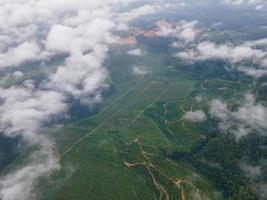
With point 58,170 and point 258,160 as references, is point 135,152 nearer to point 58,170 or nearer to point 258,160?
point 58,170

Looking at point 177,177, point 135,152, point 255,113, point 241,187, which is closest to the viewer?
point 241,187

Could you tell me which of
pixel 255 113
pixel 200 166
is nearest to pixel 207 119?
pixel 255 113

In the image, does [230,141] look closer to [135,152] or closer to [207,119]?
[207,119]

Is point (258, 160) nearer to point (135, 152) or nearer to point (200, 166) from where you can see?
point (200, 166)

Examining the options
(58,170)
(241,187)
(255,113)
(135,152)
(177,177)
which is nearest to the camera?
(241,187)

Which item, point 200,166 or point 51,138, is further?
point 51,138

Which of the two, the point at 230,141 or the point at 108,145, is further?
the point at 108,145

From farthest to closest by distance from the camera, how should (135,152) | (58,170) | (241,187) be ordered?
(135,152) < (58,170) < (241,187)

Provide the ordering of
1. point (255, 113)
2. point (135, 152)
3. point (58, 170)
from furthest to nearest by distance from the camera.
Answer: point (255, 113), point (135, 152), point (58, 170)

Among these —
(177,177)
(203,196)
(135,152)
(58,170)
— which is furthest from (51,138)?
(203,196)
